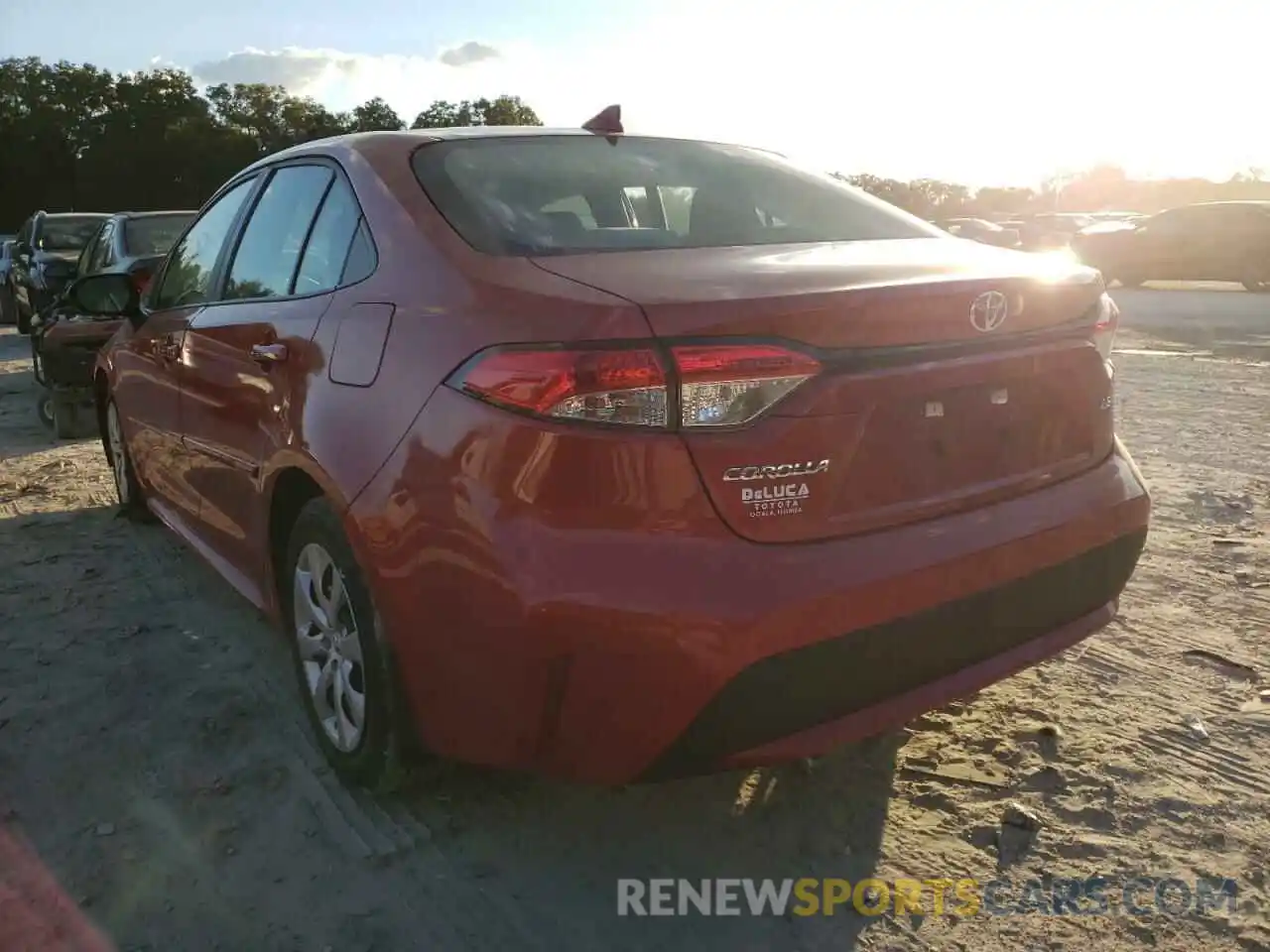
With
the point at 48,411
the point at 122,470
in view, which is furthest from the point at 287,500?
the point at 48,411

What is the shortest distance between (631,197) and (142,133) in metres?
56.9

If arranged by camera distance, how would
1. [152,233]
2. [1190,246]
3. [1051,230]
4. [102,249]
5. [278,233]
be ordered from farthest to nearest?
[1051,230]
[1190,246]
[102,249]
[152,233]
[278,233]

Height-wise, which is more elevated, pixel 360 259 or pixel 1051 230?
pixel 1051 230

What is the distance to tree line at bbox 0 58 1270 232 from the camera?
50781 mm

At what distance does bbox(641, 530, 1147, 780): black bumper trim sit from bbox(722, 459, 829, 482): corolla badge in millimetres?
327

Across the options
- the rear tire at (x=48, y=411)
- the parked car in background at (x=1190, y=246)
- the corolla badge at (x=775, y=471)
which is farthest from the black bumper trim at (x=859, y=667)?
the parked car in background at (x=1190, y=246)

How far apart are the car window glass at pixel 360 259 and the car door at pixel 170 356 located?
46.3 inches

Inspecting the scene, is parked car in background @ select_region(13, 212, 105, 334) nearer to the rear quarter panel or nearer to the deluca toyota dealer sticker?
the rear quarter panel

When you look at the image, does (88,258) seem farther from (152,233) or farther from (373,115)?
(373,115)

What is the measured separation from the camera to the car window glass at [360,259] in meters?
2.65

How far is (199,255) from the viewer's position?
13.4ft

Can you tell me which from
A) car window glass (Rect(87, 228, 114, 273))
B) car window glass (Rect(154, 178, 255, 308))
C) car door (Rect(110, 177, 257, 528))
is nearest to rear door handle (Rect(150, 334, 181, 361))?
car door (Rect(110, 177, 257, 528))

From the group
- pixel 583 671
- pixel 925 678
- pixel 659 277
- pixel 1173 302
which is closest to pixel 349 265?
pixel 659 277

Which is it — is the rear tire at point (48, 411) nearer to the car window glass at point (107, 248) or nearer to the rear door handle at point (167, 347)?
the car window glass at point (107, 248)
